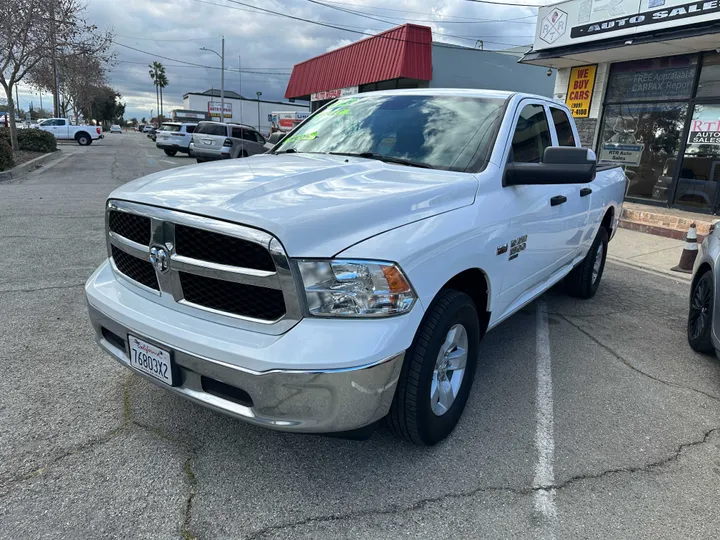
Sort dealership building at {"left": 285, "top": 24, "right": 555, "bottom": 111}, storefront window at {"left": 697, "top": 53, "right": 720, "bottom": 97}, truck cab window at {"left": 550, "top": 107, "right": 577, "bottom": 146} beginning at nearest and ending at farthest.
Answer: truck cab window at {"left": 550, "top": 107, "right": 577, "bottom": 146}
storefront window at {"left": 697, "top": 53, "right": 720, "bottom": 97}
dealership building at {"left": 285, "top": 24, "right": 555, "bottom": 111}

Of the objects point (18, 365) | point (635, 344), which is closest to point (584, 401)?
point (635, 344)

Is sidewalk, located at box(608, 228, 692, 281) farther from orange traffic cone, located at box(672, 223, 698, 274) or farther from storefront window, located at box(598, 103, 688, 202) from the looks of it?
storefront window, located at box(598, 103, 688, 202)

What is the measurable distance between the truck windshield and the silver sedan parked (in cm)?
215

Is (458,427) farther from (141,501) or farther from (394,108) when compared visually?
(394,108)

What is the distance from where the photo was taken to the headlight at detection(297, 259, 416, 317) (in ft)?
6.85

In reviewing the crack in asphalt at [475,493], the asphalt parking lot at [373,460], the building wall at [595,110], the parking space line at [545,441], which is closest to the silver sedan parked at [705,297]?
the asphalt parking lot at [373,460]

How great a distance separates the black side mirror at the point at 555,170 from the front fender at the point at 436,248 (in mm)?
359

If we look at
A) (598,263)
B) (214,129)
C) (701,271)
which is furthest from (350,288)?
(214,129)

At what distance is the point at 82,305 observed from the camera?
179 inches

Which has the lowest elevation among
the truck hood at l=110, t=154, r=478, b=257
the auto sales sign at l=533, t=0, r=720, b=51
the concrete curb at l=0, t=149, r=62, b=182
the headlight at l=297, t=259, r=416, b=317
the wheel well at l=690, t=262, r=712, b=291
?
the concrete curb at l=0, t=149, r=62, b=182

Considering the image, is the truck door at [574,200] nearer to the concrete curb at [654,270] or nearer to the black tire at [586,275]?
the black tire at [586,275]

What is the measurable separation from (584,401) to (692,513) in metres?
1.05

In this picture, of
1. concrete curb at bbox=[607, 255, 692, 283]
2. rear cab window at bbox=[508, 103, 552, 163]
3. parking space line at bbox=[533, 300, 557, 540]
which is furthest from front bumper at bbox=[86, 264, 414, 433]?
concrete curb at bbox=[607, 255, 692, 283]

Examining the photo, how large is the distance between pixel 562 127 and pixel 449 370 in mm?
2809
